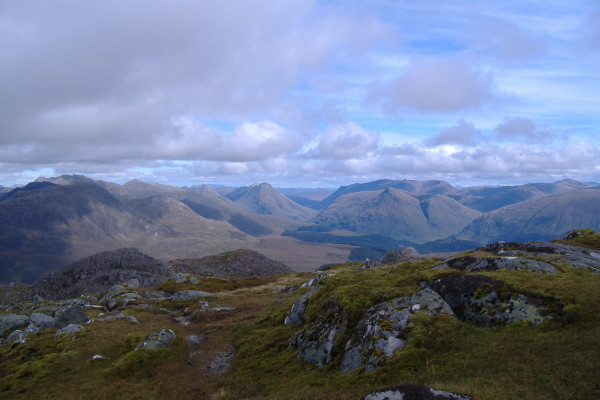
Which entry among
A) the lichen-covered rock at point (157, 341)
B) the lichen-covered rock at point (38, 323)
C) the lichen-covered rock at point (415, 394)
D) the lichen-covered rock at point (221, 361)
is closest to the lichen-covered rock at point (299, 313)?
the lichen-covered rock at point (221, 361)

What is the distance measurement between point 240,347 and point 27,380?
17.3m

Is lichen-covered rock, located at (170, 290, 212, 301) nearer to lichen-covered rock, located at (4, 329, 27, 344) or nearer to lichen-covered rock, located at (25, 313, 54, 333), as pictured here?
lichen-covered rock, located at (25, 313, 54, 333)

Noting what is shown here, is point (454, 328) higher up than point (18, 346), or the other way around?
point (454, 328)

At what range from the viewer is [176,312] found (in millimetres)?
55938

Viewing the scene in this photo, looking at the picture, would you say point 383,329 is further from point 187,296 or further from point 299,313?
point 187,296

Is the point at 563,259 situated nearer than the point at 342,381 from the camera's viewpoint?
No

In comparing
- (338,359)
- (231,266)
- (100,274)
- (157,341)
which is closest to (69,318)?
(157,341)

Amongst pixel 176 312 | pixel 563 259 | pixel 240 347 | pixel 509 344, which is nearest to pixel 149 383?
pixel 240 347

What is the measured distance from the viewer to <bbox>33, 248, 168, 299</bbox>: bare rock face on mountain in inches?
4537

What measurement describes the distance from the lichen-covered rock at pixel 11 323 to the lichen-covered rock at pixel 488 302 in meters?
50.4

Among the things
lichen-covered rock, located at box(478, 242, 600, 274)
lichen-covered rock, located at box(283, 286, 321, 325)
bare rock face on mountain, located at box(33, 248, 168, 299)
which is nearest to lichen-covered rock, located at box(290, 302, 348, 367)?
lichen-covered rock, located at box(283, 286, 321, 325)

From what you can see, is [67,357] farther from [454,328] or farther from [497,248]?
[497,248]

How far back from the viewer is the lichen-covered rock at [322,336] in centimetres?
2267

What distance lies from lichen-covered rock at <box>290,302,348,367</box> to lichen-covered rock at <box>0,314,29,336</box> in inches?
1556
